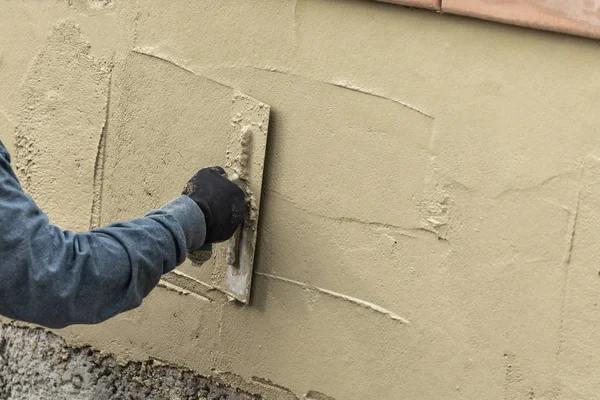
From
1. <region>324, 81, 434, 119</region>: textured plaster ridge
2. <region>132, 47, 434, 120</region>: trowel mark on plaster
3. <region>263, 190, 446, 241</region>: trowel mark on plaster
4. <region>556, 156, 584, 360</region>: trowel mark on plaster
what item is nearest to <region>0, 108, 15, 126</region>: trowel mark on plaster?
<region>132, 47, 434, 120</region>: trowel mark on plaster

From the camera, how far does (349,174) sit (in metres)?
1.97

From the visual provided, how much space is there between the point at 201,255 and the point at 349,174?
40cm

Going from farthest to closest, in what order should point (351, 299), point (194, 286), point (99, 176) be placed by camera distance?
point (99, 176) → point (194, 286) → point (351, 299)

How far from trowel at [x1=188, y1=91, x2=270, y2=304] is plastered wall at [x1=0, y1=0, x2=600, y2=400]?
31 mm

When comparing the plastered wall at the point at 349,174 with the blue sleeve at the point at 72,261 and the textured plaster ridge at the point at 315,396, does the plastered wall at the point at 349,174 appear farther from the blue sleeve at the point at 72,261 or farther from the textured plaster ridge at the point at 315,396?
the blue sleeve at the point at 72,261

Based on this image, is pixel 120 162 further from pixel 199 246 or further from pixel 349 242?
pixel 349 242

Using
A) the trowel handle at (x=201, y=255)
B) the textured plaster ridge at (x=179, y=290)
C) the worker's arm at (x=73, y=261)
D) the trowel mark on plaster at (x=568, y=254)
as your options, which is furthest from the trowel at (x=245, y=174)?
the trowel mark on plaster at (x=568, y=254)

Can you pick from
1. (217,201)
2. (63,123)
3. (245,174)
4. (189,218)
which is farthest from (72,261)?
(63,123)

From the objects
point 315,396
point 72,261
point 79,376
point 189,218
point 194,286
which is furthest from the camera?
point 79,376

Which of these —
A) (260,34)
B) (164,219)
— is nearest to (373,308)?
(164,219)

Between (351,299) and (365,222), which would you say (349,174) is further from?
(351,299)

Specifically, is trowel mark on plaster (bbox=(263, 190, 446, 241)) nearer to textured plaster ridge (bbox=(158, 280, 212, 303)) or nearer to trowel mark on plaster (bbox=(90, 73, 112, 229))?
textured plaster ridge (bbox=(158, 280, 212, 303))

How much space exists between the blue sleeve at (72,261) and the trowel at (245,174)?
0.27 m

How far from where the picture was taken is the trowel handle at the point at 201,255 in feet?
6.81
